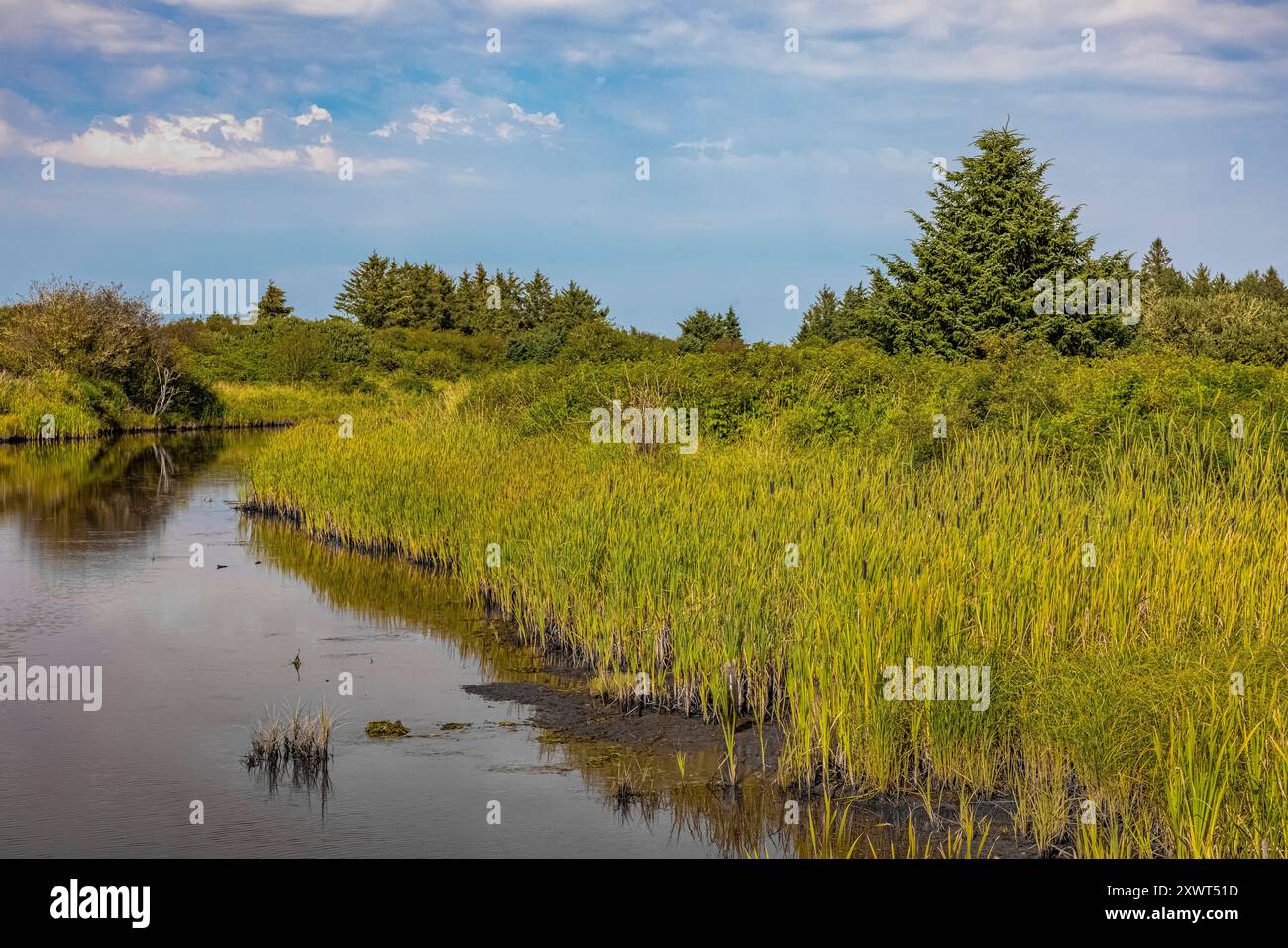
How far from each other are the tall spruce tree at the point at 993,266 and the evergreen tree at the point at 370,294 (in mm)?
62332

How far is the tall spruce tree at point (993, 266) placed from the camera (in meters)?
35.0

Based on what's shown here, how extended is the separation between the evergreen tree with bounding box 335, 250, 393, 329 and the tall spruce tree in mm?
62332

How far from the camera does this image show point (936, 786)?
808cm

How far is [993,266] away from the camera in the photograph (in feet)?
115

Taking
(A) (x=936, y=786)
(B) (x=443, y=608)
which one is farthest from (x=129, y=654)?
(A) (x=936, y=786)

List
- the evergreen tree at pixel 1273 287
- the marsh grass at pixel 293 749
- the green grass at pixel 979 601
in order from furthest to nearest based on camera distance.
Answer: the evergreen tree at pixel 1273 287
the marsh grass at pixel 293 749
the green grass at pixel 979 601

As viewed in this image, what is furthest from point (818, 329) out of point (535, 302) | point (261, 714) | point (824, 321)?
point (261, 714)

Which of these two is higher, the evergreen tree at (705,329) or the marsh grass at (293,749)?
the evergreen tree at (705,329)

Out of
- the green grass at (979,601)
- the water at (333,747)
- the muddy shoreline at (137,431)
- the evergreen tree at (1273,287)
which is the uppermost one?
the evergreen tree at (1273,287)

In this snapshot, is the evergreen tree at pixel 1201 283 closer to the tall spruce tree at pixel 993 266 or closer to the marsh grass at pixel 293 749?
the tall spruce tree at pixel 993 266

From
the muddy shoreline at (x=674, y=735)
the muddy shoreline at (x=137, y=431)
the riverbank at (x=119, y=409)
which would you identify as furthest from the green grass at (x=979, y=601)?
the riverbank at (x=119, y=409)
